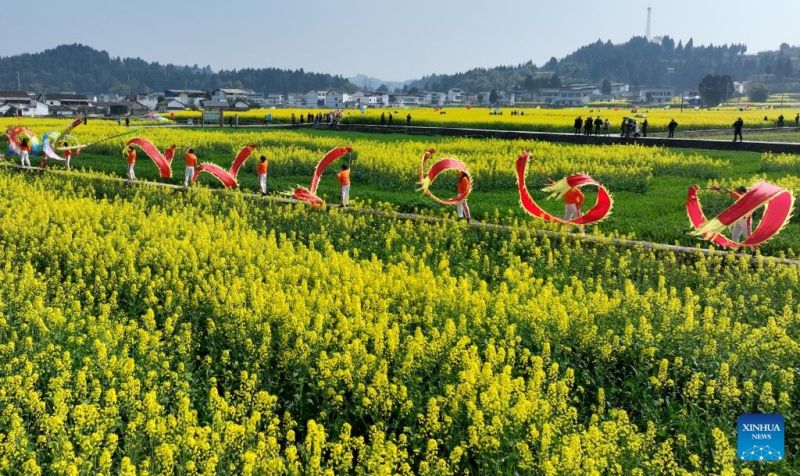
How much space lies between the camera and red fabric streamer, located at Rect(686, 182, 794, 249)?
10398 mm

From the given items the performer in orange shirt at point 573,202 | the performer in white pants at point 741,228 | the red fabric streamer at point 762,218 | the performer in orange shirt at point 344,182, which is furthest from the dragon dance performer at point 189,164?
the performer in white pants at point 741,228

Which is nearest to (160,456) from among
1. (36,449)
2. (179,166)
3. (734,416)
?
(36,449)

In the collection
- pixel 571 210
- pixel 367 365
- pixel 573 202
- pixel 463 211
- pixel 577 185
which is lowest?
pixel 367 365

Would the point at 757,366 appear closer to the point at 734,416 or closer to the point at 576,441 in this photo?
the point at 734,416

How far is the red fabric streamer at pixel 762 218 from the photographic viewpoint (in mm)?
10398

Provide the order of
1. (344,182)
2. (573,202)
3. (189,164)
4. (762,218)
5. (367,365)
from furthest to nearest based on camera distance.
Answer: (189,164)
(344,182)
(573,202)
(762,218)
(367,365)

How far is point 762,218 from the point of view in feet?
36.8

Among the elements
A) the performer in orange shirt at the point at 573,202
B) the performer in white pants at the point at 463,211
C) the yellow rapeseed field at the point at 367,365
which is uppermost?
the performer in orange shirt at the point at 573,202

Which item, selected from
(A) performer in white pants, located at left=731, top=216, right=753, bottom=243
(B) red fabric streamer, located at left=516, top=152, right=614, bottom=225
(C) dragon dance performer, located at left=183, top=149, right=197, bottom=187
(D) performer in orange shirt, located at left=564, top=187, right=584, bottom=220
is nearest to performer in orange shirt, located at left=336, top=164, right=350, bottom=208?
(B) red fabric streamer, located at left=516, top=152, right=614, bottom=225

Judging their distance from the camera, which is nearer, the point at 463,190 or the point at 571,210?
the point at 571,210

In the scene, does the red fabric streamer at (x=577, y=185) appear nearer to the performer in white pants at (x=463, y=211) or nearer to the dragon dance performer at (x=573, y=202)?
the dragon dance performer at (x=573, y=202)

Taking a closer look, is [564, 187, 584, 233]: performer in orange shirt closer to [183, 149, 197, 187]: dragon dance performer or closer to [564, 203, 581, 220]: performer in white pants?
[564, 203, 581, 220]: performer in white pants

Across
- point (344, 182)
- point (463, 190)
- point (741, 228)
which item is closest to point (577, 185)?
point (463, 190)

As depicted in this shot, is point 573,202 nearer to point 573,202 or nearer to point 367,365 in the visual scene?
point 573,202
